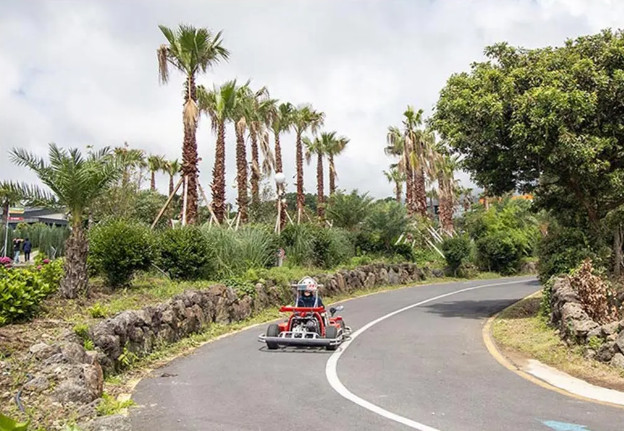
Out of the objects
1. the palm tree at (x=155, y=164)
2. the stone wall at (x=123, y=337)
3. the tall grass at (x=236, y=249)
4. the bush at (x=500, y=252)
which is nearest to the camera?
the stone wall at (x=123, y=337)

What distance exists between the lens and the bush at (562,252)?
1405cm

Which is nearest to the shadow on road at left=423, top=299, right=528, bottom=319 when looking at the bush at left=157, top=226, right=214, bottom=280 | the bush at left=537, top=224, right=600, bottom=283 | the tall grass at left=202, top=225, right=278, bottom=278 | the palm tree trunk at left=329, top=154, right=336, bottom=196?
the bush at left=537, top=224, right=600, bottom=283

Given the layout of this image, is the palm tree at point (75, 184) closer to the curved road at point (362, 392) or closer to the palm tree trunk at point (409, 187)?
the curved road at point (362, 392)

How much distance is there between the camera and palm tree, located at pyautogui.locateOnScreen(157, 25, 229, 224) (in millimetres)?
21734

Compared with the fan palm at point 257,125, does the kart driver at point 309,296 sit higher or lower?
lower

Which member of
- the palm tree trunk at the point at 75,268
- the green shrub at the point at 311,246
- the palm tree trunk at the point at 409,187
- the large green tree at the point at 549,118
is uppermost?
the palm tree trunk at the point at 409,187

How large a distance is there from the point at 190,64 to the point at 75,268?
1277cm

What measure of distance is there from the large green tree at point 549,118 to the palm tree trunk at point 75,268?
30.7ft

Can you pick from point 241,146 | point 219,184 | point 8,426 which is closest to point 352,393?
point 8,426

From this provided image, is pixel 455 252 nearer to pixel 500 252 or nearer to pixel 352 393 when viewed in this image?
pixel 500 252

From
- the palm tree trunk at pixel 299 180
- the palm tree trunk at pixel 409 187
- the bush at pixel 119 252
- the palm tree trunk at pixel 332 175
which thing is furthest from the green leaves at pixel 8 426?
the palm tree trunk at pixel 332 175

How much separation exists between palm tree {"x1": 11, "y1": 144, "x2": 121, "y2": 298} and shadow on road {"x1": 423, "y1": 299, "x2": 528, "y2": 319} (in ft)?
33.0

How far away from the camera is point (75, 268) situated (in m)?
11.7

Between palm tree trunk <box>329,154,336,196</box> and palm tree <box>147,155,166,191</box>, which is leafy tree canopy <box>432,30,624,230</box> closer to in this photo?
palm tree trunk <box>329,154,336,196</box>
